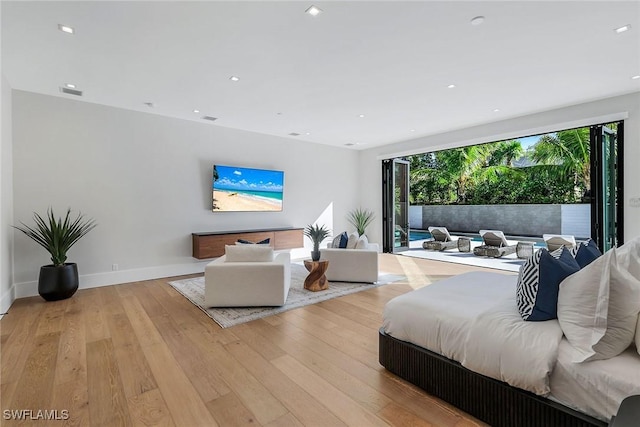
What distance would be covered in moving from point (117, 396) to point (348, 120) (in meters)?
5.02

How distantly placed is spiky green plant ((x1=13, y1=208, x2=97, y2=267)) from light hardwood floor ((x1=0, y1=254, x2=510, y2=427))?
72cm

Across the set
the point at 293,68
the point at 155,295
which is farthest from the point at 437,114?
the point at 155,295

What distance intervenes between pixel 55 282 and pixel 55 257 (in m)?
0.33

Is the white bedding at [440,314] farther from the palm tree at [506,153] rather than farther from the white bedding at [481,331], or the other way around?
the palm tree at [506,153]

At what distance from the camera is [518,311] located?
1859mm

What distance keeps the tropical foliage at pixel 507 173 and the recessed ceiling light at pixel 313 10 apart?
9.20 metres

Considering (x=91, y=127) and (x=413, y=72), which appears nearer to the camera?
(x=413, y=72)

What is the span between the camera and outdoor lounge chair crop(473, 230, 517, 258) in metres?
7.09

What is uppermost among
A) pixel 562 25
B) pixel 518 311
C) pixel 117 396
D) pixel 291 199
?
pixel 562 25

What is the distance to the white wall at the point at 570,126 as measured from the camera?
4.32m

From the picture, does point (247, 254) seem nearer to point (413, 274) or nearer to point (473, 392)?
point (473, 392)

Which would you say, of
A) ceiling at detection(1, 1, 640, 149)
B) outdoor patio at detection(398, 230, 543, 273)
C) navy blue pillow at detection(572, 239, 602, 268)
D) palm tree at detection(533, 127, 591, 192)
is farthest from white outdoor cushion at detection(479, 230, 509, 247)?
navy blue pillow at detection(572, 239, 602, 268)

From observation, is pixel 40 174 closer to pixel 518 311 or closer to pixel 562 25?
pixel 518 311

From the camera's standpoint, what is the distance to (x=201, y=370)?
229 cm
